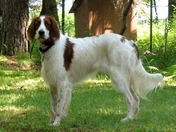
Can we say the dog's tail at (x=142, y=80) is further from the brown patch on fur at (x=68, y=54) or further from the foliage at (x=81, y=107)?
the brown patch on fur at (x=68, y=54)

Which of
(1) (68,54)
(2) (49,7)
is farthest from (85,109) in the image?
(2) (49,7)

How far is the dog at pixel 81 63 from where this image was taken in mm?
5668

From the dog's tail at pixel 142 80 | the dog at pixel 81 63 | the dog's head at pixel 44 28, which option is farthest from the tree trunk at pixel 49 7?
the dog's head at pixel 44 28

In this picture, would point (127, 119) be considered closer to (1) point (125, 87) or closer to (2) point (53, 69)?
(1) point (125, 87)

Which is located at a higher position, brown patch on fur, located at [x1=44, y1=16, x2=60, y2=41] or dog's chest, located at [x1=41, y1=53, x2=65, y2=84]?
brown patch on fur, located at [x1=44, y1=16, x2=60, y2=41]

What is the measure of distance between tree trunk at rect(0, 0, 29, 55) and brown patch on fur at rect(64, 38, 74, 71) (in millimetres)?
7238

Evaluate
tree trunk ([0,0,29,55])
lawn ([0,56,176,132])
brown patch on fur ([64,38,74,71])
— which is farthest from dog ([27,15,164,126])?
tree trunk ([0,0,29,55])

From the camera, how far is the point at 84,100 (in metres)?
7.46

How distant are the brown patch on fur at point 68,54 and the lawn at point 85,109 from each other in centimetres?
69

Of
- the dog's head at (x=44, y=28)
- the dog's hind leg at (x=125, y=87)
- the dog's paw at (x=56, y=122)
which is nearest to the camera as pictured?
the dog's paw at (x=56, y=122)

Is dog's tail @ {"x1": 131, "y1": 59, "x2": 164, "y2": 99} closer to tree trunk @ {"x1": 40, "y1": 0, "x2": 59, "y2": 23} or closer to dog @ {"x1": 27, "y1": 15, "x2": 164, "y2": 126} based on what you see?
dog @ {"x1": 27, "y1": 15, "x2": 164, "y2": 126}

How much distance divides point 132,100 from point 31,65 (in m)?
6.99

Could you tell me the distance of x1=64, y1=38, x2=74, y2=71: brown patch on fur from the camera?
5.76 metres

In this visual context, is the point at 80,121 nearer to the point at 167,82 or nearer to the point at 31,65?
the point at 167,82
